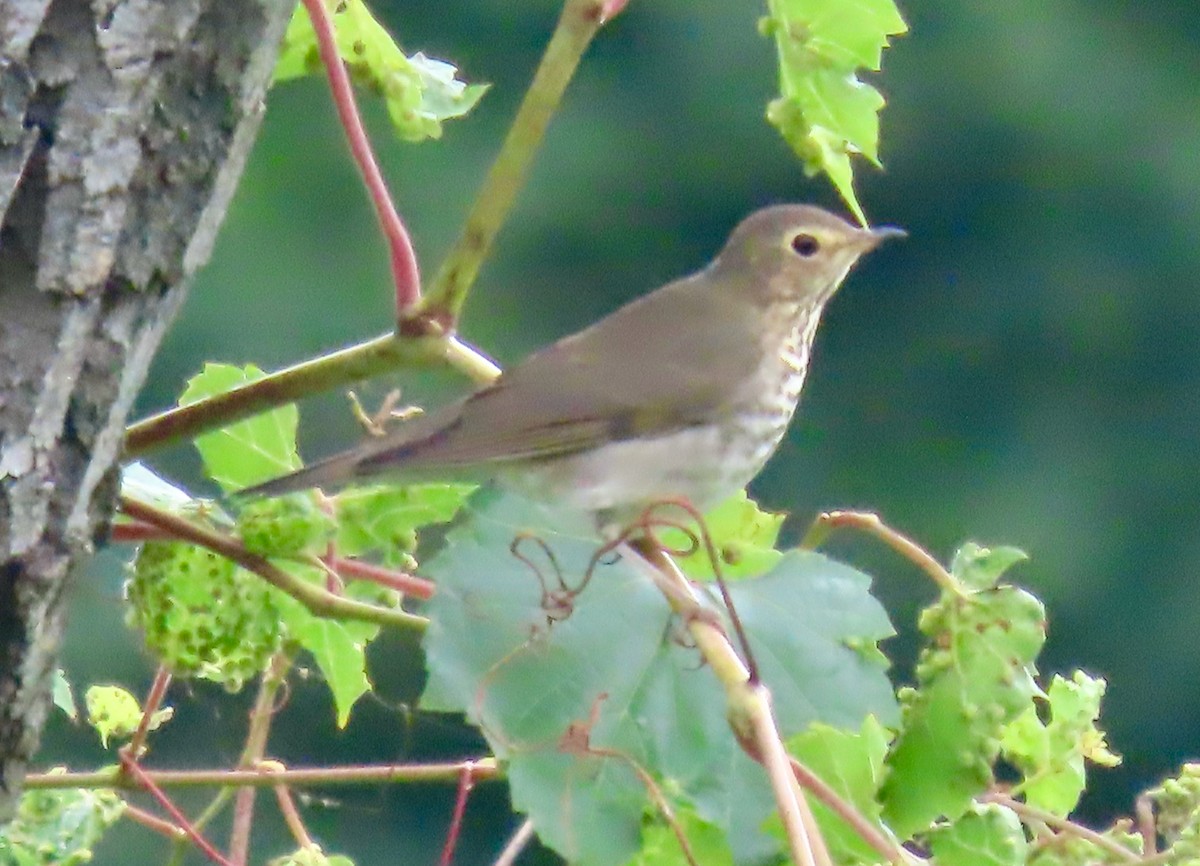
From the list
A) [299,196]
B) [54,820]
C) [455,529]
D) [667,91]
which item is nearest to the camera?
[455,529]

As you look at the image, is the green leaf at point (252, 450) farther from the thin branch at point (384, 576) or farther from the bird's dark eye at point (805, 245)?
the bird's dark eye at point (805, 245)

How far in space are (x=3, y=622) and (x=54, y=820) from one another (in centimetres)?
24

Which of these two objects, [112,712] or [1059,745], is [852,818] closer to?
[1059,745]

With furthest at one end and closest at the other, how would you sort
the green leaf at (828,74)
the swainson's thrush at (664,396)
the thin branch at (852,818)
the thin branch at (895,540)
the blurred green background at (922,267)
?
the blurred green background at (922,267)
the swainson's thrush at (664,396)
the green leaf at (828,74)
the thin branch at (895,540)
the thin branch at (852,818)

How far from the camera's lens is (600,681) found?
1.23 meters

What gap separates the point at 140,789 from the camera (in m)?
1.36

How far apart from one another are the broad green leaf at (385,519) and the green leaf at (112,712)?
7.5 inches

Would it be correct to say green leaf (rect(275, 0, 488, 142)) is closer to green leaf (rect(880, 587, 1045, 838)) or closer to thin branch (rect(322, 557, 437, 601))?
thin branch (rect(322, 557, 437, 601))

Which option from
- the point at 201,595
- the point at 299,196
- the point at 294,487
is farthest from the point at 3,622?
the point at 299,196

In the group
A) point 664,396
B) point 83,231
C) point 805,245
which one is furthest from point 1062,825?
point 805,245

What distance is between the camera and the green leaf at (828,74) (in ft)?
4.61

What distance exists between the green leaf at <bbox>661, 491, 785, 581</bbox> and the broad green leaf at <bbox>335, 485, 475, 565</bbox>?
17 centimetres

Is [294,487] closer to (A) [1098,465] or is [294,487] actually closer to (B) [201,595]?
(B) [201,595]

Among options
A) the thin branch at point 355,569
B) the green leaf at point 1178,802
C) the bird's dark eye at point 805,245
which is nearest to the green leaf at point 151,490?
the thin branch at point 355,569
